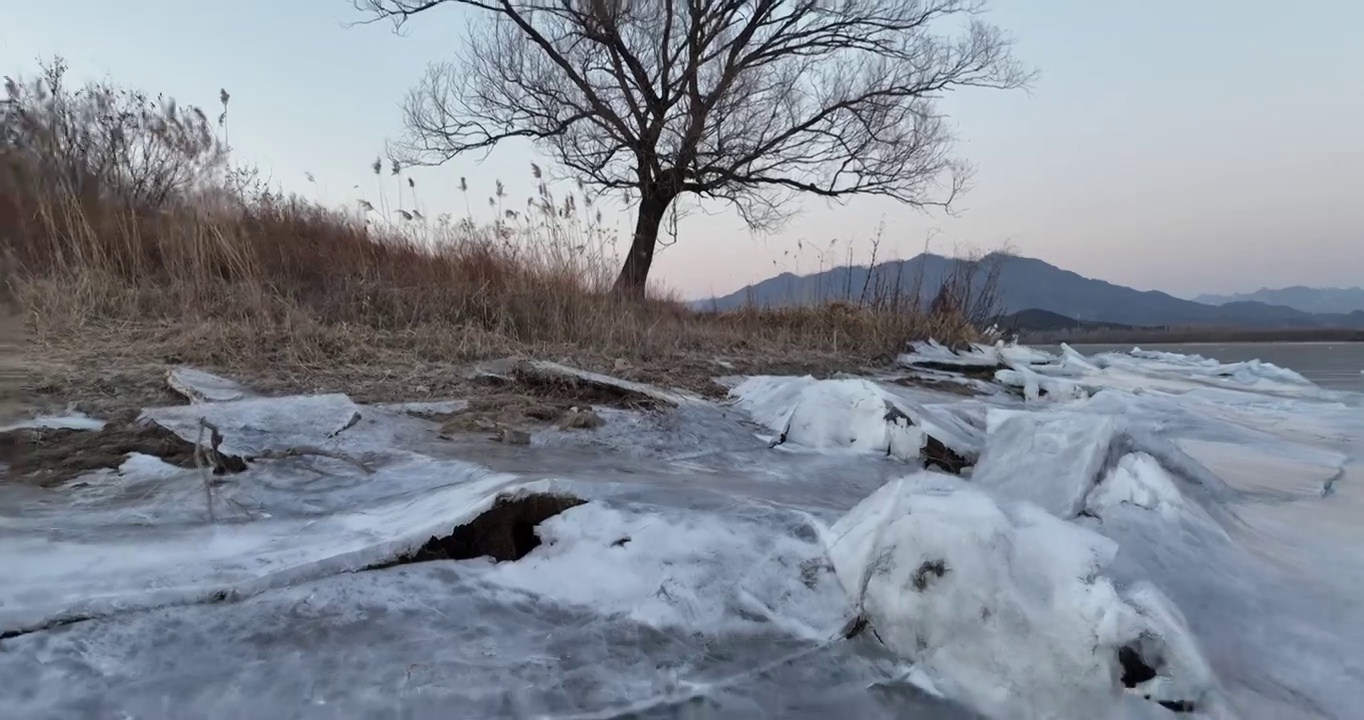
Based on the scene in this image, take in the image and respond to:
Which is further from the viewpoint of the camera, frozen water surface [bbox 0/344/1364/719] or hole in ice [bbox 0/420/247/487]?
hole in ice [bbox 0/420/247/487]

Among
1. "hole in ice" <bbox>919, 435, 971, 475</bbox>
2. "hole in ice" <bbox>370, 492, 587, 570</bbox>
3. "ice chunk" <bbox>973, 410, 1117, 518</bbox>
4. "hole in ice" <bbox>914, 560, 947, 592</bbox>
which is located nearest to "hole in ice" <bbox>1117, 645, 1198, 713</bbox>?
"hole in ice" <bbox>914, 560, 947, 592</bbox>

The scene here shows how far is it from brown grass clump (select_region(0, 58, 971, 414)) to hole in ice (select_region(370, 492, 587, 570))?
1067 millimetres

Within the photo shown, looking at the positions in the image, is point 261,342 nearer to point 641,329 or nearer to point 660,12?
point 641,329

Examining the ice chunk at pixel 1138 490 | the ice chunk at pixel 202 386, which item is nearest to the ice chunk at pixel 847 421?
the ice chunk at pixel 1138 490

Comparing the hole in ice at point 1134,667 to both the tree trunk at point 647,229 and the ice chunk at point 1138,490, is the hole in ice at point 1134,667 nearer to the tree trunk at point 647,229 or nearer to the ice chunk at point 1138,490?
the ice chunk at point 1138,490

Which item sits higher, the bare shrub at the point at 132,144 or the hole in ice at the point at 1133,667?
the bare shrub at the point at 132,144

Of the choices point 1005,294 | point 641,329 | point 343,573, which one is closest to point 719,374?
point 641,329

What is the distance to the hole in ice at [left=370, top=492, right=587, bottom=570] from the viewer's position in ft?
3.50

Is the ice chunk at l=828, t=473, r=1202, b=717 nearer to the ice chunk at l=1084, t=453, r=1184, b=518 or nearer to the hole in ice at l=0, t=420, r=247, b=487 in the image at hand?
the ice chunk at l=1084, t=453, r=1184, b=518

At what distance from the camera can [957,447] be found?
2041mm

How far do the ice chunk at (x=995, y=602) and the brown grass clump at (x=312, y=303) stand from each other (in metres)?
1.69

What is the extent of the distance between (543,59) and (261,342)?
6.59m

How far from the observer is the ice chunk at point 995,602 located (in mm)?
775

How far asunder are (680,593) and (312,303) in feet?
10.9
